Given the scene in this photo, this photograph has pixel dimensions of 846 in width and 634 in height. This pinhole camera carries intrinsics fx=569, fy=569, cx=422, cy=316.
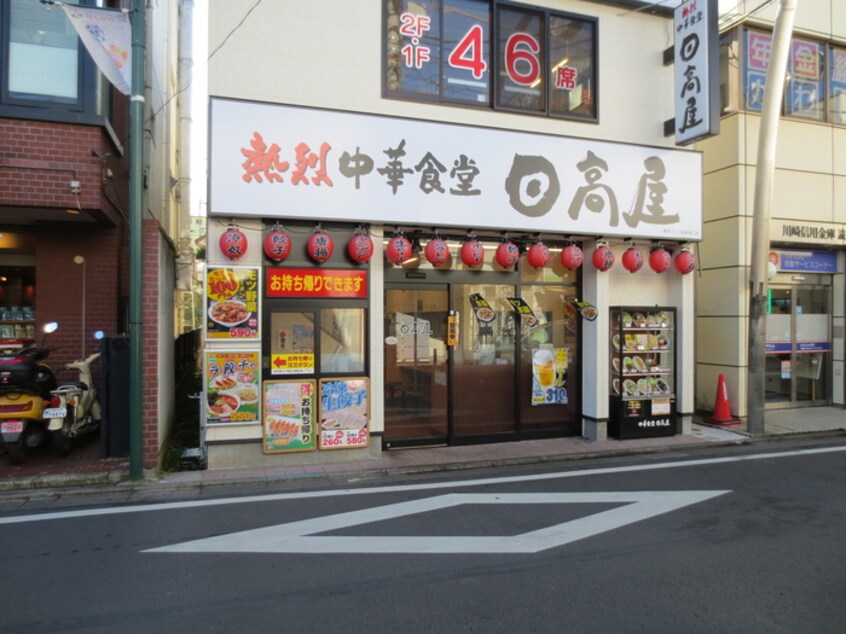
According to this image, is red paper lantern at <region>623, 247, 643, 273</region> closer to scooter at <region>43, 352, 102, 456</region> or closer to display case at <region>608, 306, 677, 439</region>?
display case at <region>608, 306, 677, 439</region>

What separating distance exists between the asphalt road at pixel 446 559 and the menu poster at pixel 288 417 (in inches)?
35.0

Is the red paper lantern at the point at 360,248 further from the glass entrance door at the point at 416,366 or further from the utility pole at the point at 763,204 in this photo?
the utility pole at the point at 763,204

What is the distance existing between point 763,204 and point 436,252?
232 inches

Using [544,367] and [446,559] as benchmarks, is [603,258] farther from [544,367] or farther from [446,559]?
[446,559]

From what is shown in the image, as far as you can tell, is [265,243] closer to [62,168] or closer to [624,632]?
[62,168]

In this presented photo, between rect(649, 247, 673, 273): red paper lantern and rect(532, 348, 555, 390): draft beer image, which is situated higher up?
rect(649, 247, 673, 273): red paper lantern

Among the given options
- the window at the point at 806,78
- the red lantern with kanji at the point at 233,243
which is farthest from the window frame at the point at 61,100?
the window at the point at 806,78

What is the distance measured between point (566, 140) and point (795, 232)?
622cm

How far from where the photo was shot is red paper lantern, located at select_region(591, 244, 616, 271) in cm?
930

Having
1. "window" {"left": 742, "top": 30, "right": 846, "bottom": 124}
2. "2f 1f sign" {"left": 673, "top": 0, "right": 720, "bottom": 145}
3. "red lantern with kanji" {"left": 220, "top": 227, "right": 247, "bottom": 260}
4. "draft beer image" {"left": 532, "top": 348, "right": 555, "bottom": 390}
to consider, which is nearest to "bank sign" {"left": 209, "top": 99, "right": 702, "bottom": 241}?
"red lantern with kanji" {"left": 220, "top": 227, "right": 247, "bottom": 260}

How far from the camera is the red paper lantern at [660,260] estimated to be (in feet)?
31.9

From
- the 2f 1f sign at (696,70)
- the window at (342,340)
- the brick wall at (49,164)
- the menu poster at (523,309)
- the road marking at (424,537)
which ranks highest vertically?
the 2f 1f sign at (696,70)

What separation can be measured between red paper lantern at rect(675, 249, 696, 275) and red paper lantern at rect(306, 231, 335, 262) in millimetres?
6076

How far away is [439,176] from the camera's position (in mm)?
8469
